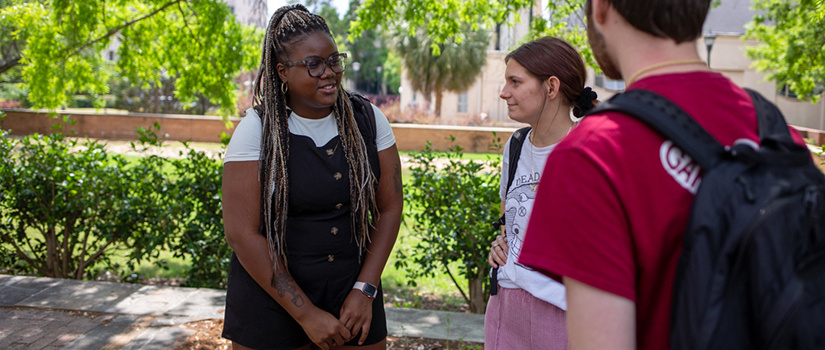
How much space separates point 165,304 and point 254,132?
266cm

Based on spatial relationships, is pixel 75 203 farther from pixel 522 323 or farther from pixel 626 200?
pixel 626 200

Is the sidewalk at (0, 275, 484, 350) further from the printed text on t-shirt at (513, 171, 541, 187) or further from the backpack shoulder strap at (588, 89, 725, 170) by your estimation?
the backpack shoulder strap at (588, 89, 725, 170)

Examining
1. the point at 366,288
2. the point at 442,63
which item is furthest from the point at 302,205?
the point at 442,63

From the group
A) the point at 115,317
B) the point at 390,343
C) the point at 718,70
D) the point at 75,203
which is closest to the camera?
the point at 390,343

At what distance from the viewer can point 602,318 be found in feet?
3.48

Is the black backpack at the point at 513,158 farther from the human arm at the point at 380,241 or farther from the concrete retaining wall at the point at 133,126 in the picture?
the concrete retaining wall at the point at 133,126

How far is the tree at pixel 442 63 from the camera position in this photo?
3422 centimetres

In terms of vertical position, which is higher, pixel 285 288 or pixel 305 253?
pixel 305 253

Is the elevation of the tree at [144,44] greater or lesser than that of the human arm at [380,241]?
greater

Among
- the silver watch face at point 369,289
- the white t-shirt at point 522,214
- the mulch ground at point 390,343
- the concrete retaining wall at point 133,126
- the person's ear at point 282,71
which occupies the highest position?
the person's ear at point 282,71

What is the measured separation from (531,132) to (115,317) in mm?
3177

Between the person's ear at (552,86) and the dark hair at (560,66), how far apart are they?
1cm

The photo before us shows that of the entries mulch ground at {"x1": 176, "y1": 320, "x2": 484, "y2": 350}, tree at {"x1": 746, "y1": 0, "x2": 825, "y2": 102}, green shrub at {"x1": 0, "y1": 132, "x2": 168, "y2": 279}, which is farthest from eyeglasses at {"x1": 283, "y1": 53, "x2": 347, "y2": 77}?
tree at {"x1": 746, "y1": 0, "x2": 825, "y2": 102}

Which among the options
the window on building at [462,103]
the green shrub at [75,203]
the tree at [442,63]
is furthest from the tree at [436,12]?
the window on building at [462,103]
